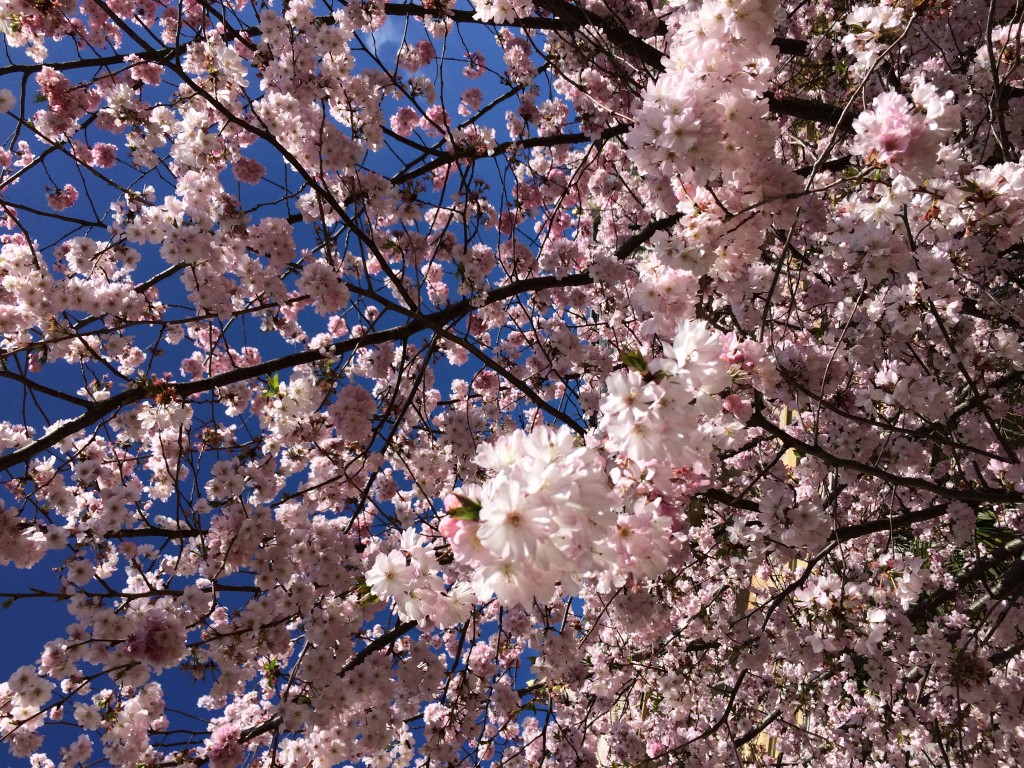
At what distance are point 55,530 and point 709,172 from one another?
13.4ft

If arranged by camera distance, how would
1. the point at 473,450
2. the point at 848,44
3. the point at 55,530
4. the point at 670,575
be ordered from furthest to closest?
the point at 473,450 < the point at 670,575 < the point at 55,530 < the point at 848,44

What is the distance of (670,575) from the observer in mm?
4262

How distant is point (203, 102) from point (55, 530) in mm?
3031

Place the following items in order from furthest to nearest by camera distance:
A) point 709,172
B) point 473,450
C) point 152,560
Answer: point 473,450 → point 152,560 → point 709,172

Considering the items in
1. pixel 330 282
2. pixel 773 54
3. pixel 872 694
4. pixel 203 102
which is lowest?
pixel 872 694

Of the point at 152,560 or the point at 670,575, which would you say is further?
the point at 152,560

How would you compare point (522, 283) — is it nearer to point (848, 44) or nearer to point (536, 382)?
point (536, 382)

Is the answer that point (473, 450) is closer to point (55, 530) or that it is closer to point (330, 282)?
point (330, 282)

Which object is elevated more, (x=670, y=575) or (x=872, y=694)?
(x=670, y=575)

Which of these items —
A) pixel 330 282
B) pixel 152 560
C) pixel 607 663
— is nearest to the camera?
pixel 330 282

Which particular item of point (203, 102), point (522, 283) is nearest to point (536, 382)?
Answer: point (522, 283)

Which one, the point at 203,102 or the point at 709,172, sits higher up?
the point at 203,102

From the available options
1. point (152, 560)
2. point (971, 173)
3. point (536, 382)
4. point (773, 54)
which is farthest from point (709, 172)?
point (152, 560)

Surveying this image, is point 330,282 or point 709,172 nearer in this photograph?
point 709,172
